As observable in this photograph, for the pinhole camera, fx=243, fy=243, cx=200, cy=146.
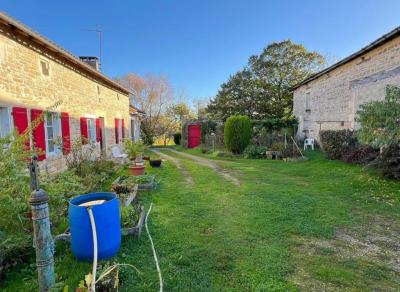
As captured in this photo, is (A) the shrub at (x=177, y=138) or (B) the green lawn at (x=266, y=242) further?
(A) the shrub at (x=177, y=138)

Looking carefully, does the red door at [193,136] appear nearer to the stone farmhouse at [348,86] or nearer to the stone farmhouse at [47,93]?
the stone farmhouse at [348,86]

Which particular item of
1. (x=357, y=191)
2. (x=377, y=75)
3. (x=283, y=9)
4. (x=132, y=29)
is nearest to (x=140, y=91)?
(x=132, y=29)

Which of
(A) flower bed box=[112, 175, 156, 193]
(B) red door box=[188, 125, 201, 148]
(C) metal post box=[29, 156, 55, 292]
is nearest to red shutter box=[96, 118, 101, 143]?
(A) flower bed box=[112, 175, 156, 193]

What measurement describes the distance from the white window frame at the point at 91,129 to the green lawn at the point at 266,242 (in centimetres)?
529

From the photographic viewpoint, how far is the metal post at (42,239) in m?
1.91

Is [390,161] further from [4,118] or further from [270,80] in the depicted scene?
[270,80]

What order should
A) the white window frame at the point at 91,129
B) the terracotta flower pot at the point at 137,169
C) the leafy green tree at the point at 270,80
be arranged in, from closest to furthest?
the terracotta flower pot at the point at 137,169 < the white window frame at the point at 91,129 < the leafy green tree at the point at 270,80

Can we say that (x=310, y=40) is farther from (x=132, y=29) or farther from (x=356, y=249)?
(x=356, y=249)

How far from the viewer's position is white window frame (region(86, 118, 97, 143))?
388 inches

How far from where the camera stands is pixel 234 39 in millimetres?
18234

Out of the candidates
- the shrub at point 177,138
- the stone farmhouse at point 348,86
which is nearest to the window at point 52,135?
the stone farmhouse at point 348,86

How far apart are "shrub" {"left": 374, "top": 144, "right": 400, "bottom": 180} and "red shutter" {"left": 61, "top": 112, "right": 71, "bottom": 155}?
9.05m

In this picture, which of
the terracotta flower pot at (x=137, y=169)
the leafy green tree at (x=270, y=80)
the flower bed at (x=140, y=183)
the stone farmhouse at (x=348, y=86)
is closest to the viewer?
the flower bed at (x=140, y=183)

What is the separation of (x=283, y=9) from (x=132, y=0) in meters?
7.79
